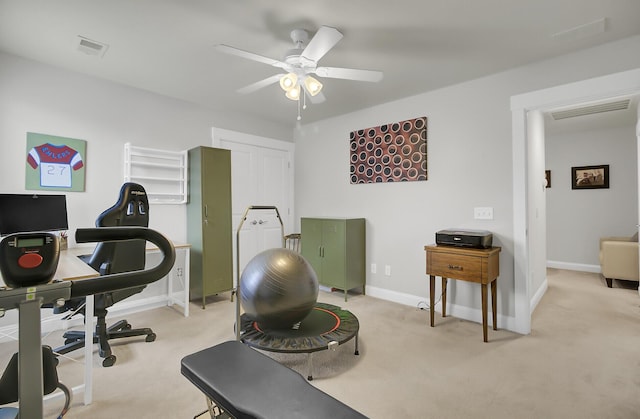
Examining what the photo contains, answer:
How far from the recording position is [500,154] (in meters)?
3.05

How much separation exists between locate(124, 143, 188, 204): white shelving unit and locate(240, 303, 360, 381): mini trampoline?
1849 mm

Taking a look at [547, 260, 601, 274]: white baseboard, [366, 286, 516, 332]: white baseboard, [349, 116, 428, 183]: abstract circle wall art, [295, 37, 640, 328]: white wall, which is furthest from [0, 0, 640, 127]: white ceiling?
[547, 260, 601, 274]: white baseboard

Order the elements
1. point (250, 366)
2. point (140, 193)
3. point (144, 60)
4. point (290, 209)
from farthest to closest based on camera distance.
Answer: point (290, 209) → point (144, 60) → point (140, 193) → point (250, 366)

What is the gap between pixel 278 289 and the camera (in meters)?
2.22

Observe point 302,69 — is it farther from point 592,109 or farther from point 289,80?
point 592,109

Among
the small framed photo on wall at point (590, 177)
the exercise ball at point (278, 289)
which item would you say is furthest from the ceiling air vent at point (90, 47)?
the small framed photo on wall at point (590, 177)

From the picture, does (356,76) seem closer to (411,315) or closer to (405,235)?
(405,235)

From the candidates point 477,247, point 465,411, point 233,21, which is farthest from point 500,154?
point 233,21

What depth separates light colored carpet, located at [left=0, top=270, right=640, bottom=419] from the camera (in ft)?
6.14

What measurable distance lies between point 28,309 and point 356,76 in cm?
223

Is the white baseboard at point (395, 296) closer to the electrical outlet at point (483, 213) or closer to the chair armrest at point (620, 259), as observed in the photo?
the electrical outlet at point (483, 213)

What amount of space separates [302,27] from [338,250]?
2.48 meters

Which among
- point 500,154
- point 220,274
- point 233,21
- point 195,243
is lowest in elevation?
point 220,274

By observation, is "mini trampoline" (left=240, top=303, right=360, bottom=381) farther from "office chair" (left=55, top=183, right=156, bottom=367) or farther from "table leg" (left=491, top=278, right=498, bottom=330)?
"table leg" (left=491, top=278, right=498, bottom=330)
